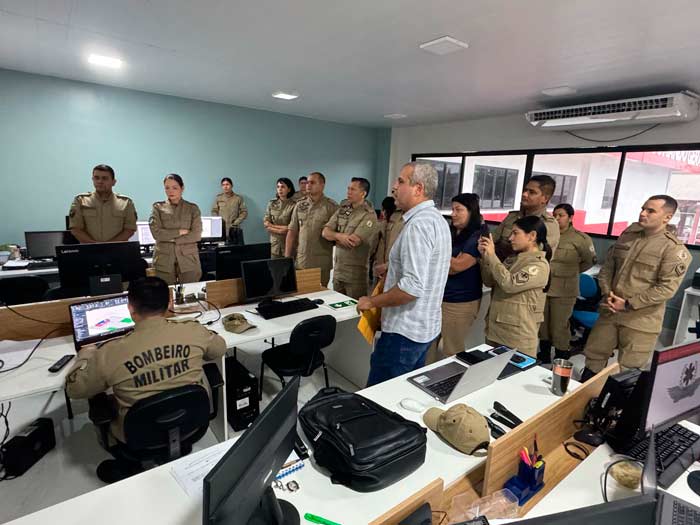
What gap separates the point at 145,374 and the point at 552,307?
3.27 meters

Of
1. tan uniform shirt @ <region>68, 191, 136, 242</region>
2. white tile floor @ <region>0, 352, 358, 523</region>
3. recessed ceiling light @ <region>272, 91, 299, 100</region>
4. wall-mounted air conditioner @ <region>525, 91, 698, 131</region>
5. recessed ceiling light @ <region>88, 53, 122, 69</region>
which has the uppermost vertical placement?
recessed ceiling light @ <region>272, 91, 299, 100</region>

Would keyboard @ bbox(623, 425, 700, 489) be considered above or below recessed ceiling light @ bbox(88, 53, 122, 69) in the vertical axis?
below

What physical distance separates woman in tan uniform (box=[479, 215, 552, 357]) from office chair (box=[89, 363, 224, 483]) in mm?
1725

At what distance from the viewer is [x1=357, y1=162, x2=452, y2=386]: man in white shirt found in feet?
5.72

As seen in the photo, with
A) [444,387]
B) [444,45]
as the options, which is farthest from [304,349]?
[444,45]

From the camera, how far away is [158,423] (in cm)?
147

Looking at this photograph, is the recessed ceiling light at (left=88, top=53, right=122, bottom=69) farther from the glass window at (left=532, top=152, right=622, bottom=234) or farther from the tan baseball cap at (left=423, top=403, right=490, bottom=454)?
the glass window at (left=532, top=152, right=622, bottom=234)

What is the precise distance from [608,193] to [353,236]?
3.74 meters

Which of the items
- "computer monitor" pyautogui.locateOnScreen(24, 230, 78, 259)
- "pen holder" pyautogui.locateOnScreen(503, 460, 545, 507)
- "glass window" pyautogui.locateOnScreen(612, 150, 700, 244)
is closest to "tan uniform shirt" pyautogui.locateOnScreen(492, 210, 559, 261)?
"pen holder" pyautogui.locateOnScreen(503, 460, 545, 507)

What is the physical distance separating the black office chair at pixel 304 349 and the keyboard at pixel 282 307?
0.86 feet

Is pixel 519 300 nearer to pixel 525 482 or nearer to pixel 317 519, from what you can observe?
pixel 525 482

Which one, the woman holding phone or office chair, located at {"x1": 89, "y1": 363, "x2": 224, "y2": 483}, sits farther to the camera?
the woman holding phone

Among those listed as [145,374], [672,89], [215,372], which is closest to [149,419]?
[145,374]

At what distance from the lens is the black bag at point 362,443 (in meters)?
1.02
